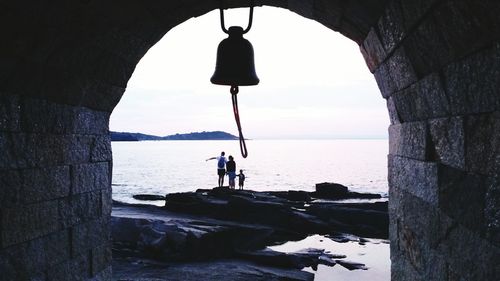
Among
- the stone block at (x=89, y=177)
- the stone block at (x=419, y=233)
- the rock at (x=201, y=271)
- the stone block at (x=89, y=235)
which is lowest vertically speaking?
the rock at (x=201, y=271)

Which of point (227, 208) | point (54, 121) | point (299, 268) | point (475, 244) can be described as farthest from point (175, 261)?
point (475, 244)

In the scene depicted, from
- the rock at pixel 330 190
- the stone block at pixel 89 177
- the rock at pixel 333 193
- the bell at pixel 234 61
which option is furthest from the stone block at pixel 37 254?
the rock at pixel 330 190

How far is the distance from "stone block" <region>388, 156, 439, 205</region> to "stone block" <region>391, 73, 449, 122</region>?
335 millimetres

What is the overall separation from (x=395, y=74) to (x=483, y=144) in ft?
4.95

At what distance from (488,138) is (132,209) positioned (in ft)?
56.2

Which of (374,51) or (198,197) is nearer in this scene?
(374,51)

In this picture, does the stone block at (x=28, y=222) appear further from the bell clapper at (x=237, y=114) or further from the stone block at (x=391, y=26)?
the stone block at (x=391, y=26)

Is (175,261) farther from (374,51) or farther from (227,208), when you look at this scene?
(374,51)

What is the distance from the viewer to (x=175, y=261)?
1101 cm

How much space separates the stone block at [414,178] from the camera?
112 inches

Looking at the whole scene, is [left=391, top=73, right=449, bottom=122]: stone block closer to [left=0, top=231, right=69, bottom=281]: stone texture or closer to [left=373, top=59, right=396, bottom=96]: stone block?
[left=373, top=59, right=396, bottom=96]: stone block

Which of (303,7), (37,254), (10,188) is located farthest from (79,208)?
(303,7)

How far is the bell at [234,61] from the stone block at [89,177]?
149 cm

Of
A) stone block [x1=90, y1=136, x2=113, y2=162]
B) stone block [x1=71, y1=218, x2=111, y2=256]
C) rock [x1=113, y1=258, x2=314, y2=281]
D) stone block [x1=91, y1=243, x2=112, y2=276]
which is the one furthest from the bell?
rock [x1=113, y1=258, x2=314, y2=281]
